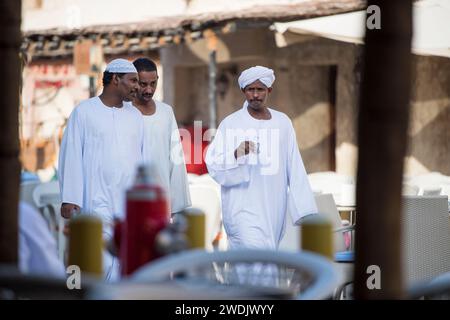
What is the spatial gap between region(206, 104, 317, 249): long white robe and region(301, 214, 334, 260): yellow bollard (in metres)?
4.81

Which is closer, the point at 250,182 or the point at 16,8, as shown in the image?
the point at 16,8

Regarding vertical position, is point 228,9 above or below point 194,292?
above

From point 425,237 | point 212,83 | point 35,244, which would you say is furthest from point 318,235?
point 212,83

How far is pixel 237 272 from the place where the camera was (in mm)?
4379

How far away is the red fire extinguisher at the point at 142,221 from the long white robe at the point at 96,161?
4.28m

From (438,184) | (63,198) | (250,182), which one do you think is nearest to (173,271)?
(63,198)

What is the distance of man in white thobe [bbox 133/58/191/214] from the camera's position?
350 inches

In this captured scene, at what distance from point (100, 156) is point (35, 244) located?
421cm

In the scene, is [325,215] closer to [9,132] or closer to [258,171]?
[258,171]

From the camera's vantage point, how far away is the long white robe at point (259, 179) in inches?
356

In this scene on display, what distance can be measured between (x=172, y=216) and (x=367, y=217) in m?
5.56

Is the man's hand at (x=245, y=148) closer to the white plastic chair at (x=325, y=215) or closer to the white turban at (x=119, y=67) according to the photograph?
the white plastic chair at (x=325, y=215)

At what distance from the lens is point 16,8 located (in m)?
4.17
